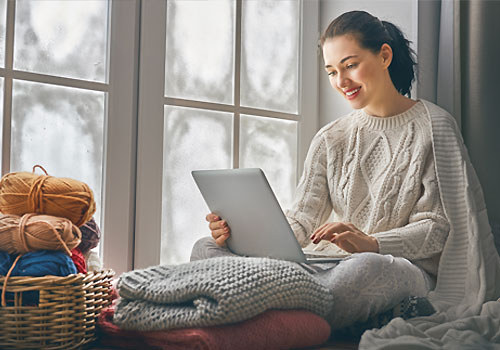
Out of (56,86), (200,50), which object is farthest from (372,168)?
(56,86)

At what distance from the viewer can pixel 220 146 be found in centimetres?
211

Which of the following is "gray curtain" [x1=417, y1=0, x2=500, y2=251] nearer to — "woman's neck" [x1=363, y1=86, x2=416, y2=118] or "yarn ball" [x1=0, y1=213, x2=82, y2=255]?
"woman's neck" [x1=363, y1=86, x2=416, y2=118]

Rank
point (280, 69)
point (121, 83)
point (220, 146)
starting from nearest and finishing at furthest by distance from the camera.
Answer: point (121, 83) → point (220, 146) → point (280, 69)

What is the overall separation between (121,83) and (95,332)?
0.81 meters

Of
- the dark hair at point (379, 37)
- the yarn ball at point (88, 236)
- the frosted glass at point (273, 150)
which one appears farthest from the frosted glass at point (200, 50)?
the yarn ball at point (88, 236)

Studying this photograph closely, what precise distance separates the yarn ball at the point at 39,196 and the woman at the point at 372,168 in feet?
1.33

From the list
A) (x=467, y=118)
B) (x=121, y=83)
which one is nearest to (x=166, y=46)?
(x=121, y=83)

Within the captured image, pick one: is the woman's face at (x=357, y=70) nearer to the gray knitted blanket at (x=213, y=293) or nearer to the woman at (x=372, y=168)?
the woman at (x=372, y=168)

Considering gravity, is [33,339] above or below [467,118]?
below

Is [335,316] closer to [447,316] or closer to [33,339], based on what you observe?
[447,316]

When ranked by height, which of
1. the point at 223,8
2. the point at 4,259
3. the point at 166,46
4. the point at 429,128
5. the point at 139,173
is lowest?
the point at 4,259

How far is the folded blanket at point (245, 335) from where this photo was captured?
1.15 metres

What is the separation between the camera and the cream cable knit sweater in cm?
167

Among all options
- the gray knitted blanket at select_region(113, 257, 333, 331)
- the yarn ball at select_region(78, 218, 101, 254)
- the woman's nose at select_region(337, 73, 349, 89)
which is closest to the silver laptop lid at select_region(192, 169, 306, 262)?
the gray knitted blanket at select_region(113, 257, 333, 331)
